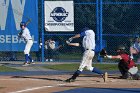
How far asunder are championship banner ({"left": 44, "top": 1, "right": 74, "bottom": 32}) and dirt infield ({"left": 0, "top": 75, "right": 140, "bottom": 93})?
8.01 metres

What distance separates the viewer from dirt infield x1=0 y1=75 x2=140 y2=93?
16.4 metres

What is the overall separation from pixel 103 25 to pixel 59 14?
309 centimetres

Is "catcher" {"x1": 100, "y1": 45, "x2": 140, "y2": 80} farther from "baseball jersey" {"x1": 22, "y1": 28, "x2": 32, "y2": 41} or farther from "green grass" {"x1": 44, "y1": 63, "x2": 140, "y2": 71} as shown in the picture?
"baseball jersey" {"x1": 22, "y1": 28, "x2": 32, "y2": 41}

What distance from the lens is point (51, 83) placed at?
18078mm

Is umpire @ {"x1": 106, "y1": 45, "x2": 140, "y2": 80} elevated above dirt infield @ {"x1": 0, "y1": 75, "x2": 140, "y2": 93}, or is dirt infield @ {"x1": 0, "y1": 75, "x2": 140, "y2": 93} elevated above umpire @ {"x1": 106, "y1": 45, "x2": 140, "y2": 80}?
umpire @ {"x1": 106, "y1": 45, "x2": 140, "y2": 80}

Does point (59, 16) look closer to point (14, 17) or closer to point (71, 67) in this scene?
point (14, 17)

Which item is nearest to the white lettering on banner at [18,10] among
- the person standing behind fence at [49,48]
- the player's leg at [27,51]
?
the person standing behind fence at [49,48]

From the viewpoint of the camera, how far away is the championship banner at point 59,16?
28.4 metres

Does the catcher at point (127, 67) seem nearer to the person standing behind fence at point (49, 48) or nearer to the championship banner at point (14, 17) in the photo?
the person standing behind fence at point (49, 48)

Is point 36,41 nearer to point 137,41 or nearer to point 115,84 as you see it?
point 137,41

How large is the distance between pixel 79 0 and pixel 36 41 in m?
5.28

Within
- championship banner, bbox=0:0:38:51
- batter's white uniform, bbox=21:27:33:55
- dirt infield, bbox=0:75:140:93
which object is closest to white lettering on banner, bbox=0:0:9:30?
championship banner, bbox=0:0:38:51

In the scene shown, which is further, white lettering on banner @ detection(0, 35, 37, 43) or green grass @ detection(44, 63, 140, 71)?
white lettering on banner @ detection(0, 35, 37, 43)

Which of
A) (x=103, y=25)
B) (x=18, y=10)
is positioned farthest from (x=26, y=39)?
(x=103, y=25)
